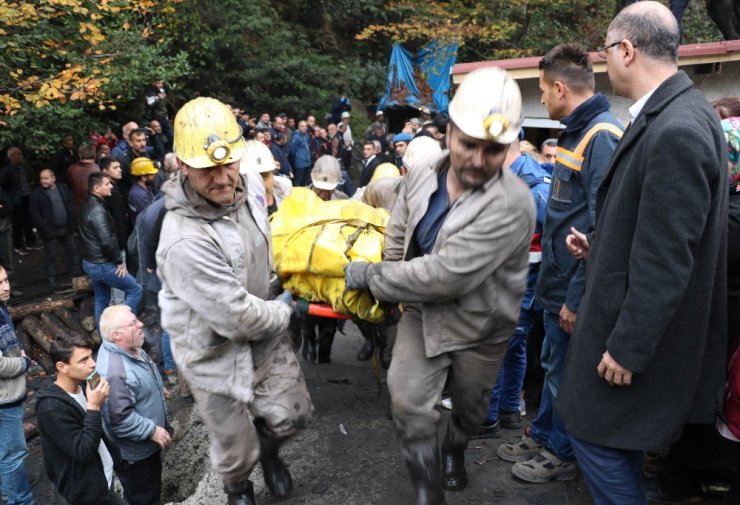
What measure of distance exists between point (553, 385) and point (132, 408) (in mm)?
2723

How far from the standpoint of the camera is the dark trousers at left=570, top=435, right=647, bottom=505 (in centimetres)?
264

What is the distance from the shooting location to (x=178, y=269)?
2902 mm

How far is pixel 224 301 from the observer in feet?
9.56

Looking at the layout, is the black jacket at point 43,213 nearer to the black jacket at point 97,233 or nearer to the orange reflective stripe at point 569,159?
the black jacket at point 97,233

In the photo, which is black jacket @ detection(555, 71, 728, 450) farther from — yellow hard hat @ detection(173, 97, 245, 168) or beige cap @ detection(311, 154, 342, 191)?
beige cap @ detection(311, 154, 342, 191)

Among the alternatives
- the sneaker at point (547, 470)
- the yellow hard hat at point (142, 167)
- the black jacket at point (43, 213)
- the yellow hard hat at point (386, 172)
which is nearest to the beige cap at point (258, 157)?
the yellow hard hat at point (386, 172)

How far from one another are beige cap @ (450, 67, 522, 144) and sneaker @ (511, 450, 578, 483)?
6.44 ft

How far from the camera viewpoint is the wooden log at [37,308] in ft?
26.9

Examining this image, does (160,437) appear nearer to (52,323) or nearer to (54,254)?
(52,323)

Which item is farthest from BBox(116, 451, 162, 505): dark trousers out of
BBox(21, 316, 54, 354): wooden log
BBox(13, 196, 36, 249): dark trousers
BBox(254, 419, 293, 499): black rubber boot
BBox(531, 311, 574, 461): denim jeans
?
BBox(13, 196, 36, 249): dark trousers

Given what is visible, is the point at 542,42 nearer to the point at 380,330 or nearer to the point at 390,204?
the point at 390,204

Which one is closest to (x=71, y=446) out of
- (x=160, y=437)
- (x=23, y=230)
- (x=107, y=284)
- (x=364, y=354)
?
(x=160, y=437)

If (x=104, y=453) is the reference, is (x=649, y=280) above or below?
above

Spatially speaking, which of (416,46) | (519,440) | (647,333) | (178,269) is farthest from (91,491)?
(416,46)
